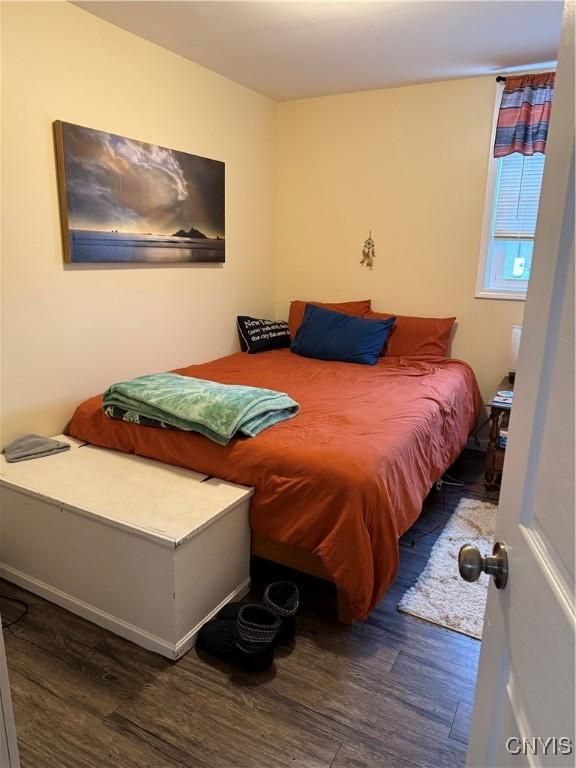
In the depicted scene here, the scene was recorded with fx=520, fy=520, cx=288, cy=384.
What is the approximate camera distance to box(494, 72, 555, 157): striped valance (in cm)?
303

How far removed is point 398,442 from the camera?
2.13m

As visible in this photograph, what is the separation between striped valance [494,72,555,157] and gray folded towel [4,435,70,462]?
3027mm

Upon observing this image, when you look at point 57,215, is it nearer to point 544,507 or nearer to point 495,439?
point 544,507

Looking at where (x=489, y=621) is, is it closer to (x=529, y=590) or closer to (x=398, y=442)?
(x=529, y=590)

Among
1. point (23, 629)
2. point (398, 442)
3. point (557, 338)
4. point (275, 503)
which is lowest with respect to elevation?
point (23, 629)

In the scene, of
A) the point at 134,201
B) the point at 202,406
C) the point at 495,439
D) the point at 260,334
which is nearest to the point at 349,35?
the point at 134,201

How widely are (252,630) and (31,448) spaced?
131cm

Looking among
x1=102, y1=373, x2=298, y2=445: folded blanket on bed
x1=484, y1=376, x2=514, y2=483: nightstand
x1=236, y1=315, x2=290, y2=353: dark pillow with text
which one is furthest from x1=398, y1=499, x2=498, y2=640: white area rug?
x1=236, y1=315, x2=290, y2=353: dark pillow with text

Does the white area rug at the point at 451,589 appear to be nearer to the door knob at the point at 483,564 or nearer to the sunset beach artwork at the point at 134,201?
the door knob at the point at 483,564

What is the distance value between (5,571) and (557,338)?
231 centimetres

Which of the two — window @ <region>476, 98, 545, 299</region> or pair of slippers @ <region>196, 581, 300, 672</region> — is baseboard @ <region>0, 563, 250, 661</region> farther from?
window @ <region>476, 98, 545, 299</region>

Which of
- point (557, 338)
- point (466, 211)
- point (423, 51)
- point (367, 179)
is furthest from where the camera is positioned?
point (367, 179)

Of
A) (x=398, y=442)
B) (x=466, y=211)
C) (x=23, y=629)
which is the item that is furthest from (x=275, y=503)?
(x=466, y=211)

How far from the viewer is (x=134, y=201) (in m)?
2.81
